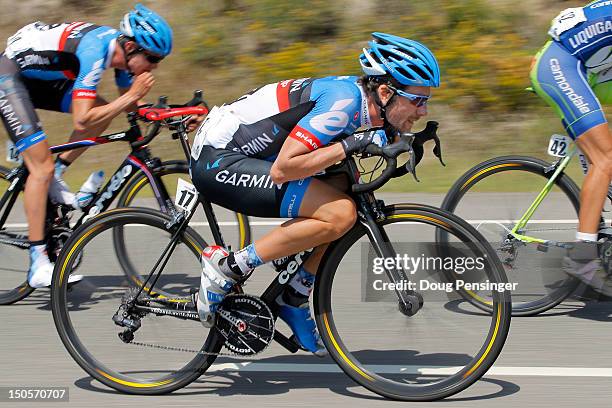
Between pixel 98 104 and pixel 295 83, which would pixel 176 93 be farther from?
pixel 295 83

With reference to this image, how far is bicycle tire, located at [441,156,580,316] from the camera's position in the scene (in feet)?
20.7

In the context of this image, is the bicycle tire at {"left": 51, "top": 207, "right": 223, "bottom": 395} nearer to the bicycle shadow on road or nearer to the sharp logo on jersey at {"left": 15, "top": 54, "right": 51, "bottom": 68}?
the bicycle shadow on road

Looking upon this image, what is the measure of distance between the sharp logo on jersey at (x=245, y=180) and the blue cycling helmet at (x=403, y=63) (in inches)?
26.1

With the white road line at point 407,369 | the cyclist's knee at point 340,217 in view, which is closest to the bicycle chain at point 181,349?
the white road line at point 407,369

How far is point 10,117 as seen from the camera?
663 centimetres

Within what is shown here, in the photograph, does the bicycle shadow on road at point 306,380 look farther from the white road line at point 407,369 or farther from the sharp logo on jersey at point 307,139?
the sharp logo on jersey at point 307,139

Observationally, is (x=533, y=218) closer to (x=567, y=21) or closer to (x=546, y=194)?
(x=546, y=194)

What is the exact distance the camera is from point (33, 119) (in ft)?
21.7

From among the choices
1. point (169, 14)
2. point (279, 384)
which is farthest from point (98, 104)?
point (169, 14)

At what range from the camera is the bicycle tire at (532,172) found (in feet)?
20.7

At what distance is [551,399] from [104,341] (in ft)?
7.16

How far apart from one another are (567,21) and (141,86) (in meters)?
2.54

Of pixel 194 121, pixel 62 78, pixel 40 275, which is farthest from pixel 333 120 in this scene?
pixel 62 78

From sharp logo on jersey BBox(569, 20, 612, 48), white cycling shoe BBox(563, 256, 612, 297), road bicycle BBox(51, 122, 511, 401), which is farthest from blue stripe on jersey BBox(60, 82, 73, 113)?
white cycling shoe BBox(563, 256, 612, 297)
